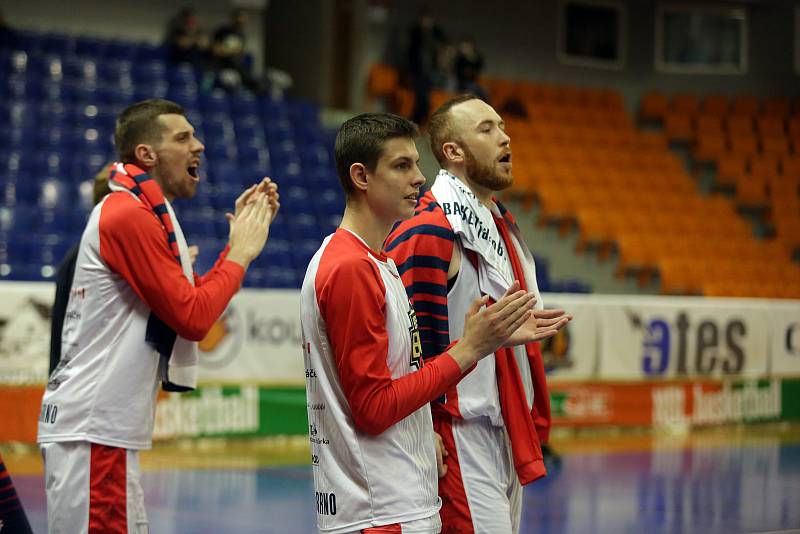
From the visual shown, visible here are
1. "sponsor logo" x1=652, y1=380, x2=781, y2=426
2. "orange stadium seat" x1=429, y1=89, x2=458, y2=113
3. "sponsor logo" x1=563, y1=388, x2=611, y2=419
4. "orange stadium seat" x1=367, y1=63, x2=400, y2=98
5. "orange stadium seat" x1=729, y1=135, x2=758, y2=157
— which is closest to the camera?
"sponsor logo" x1=563, y1=388, x2=611, y2=419

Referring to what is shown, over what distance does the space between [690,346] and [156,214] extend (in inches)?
405

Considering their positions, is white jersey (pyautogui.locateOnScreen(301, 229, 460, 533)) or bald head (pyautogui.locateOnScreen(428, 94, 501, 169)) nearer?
white jersey (pyautogui.locateOnScreen(301, 229, 460, 533))

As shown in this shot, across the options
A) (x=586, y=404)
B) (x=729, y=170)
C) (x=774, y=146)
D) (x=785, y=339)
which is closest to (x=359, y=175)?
(x=586, y=404)

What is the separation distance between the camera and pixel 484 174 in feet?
13.4

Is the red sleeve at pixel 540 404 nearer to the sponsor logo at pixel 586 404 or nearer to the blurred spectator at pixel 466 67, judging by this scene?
the sponsor logo at pixel 586 404

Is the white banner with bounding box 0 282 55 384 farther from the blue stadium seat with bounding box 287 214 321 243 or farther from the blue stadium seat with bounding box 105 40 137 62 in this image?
the blue stadium seat with bounding box 105 40 137 62

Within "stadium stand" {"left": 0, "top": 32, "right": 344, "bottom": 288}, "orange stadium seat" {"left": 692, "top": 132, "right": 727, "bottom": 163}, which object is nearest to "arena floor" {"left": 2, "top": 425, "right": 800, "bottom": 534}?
"stadium stand" {"left": 0, "top": 32, "right": 344, "bottom": 288}

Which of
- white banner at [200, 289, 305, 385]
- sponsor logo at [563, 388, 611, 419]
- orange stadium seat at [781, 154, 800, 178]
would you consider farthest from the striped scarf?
orange stadium seat at [781, 154, 800, 178]

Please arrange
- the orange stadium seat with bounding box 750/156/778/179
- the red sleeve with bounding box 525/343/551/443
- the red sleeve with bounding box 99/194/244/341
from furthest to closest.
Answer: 1. the orange stadium seat with bounding box 750/156/778/179
2. the red sleeve with bounding box 525/343/551/443
3. the red sleeve with bounding box 99/194/244/341

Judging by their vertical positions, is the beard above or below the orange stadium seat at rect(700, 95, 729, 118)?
below

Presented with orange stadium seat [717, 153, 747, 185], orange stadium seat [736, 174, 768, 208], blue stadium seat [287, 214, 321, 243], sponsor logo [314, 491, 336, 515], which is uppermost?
orange stadium seat [717, 153, 747, 185]

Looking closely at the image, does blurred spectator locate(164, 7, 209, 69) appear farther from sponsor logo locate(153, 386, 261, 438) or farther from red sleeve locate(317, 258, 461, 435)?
red sleeve locate(317, 258, 461, 435)

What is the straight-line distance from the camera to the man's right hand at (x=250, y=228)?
3.80 meters

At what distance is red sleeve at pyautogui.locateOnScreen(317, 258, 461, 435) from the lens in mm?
2955
